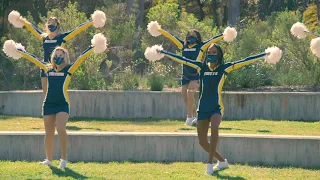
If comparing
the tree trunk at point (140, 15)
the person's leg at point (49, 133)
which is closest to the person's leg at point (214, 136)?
the person's leg at point (49, 133)

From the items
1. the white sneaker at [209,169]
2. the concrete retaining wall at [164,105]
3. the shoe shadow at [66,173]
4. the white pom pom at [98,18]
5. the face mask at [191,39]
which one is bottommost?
the shoe shadow at [66,173]

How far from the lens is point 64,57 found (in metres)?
11.4

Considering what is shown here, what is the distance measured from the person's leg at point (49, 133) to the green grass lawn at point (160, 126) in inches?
134

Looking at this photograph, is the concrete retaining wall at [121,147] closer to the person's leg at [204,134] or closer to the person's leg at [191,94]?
the person's leg at [204,134]

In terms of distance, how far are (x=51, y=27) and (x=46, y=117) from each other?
2872 mm

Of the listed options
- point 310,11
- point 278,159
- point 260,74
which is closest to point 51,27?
point 278,159

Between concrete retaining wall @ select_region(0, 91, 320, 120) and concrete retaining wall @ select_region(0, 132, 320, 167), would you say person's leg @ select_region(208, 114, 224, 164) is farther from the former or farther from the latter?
concrete retaining wall @ select_region(0, 91, 320, 120)

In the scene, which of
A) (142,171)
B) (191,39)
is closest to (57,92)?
(142,171)

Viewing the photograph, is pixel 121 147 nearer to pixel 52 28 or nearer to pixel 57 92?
pixel 57 92

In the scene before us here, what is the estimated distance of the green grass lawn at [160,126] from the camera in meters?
14.6

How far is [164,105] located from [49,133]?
607 centimetres

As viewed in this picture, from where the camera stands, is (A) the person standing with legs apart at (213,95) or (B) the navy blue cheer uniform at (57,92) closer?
(A) the person standing with legs apart at (213,95)

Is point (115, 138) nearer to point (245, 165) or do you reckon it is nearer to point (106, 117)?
point (245, 165)

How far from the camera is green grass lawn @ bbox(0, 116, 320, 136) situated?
1460 centimetres
